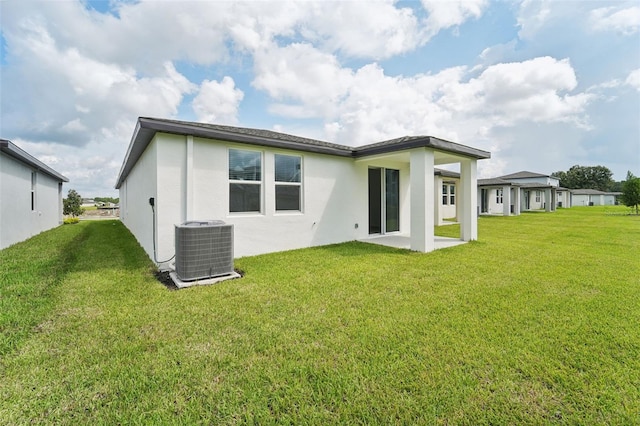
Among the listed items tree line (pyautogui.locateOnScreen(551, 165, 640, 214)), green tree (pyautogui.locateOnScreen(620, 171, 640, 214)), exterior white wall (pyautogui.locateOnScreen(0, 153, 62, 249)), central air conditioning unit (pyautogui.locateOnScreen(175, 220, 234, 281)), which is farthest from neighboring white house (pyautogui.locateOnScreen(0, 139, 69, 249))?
tree line (pyautogui.locateOnScreen(551, 165, 640, 214))

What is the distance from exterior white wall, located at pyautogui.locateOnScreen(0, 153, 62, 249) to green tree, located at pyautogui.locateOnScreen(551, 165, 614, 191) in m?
86.6

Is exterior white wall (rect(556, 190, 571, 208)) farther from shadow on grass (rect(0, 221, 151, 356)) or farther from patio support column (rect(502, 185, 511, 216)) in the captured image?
shadow on grass (rect(0, 221, 151, 356))

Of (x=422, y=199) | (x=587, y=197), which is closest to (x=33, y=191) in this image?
(x=422, y=199)

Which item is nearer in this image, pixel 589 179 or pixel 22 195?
pixel 22 195

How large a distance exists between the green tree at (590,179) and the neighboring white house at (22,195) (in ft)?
284

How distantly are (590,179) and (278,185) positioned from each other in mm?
87687

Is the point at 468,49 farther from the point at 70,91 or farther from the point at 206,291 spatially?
the point at 70,91

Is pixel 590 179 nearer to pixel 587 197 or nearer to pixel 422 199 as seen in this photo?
pixel 587 197

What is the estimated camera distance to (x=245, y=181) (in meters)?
6.72

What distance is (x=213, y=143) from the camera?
6180mm

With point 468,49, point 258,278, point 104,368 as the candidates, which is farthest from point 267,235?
point 468,49

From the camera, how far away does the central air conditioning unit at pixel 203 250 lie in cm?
471

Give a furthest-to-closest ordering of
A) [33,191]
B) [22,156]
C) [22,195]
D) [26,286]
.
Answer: [33,191] → [22,195] → [22,156] → [26,286]

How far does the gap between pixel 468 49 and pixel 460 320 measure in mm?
10361
